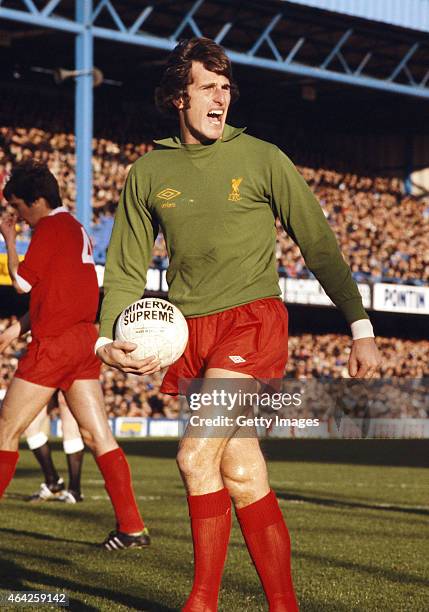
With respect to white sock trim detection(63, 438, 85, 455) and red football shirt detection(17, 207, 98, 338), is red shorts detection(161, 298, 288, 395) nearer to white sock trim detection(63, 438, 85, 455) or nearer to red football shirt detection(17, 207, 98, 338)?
red football shirt detection(17, 207, 98, 338)

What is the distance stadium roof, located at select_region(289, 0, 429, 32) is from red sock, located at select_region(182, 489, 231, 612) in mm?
28563

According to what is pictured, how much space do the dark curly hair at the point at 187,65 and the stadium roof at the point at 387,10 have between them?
28.0 meters

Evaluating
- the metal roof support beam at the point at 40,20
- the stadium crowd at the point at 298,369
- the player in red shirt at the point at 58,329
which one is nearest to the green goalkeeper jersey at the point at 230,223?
the player in red shirt at the point at 58,329

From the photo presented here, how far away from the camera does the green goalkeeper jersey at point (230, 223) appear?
4.44 m

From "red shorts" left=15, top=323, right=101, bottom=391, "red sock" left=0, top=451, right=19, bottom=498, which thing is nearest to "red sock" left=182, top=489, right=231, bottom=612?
"red sock" left=0, top=451, right=19, bottom=498

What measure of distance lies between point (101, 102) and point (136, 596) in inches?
1242

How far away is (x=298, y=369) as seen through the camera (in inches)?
1417

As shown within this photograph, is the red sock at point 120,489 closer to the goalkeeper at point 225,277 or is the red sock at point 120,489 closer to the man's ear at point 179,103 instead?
the goalkeeper at point 225,277

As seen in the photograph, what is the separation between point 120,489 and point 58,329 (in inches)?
38.3

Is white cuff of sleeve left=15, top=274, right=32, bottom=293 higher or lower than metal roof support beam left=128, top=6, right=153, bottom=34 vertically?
lower

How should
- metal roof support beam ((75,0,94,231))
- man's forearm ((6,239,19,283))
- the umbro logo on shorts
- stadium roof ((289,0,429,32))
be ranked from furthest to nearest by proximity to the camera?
stadium roof ((289,0,429,32)) < metal roof support beam ((75,0,94,231)) < man's forearm ((6,239,19,283)) < the umbro logo on shorts

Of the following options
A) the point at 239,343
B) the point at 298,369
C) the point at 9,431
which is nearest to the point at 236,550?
the point at 9,431

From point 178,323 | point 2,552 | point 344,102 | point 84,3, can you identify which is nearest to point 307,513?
point 2,552

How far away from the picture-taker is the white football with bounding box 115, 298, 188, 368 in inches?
167
